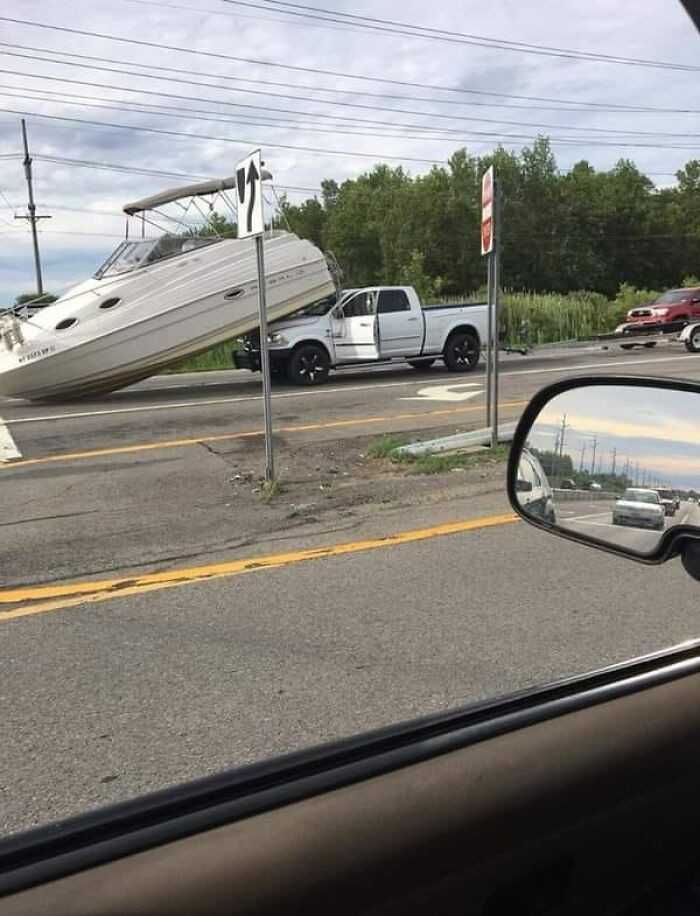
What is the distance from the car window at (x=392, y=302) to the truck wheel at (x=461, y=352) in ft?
4.21

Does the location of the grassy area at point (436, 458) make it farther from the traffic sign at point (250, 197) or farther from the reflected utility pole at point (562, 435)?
the reflected utility pole at point (562, 435)

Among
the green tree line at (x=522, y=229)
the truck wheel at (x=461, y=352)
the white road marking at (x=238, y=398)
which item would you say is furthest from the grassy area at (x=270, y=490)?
the green tree line at (x=522, y=229)

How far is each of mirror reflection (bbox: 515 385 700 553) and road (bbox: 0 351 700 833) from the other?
1.62m

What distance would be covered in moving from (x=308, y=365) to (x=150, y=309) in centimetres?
309

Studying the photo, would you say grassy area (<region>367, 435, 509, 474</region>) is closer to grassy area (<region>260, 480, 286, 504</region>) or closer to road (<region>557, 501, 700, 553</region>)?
grassy area (<region>260, 480, 286, 504</region>)

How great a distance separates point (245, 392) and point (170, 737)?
42.7 ft

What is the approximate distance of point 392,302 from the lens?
1741 centimetres

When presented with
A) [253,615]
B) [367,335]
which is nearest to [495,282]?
[253,615]

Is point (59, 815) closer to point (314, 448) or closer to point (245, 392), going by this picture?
point (314, 448)

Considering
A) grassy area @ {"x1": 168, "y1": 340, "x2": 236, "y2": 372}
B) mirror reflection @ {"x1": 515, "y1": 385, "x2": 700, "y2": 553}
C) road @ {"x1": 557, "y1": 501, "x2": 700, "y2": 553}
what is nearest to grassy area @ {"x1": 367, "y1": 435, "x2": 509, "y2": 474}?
mirror reflection @ {"x1": 515, "y1": 385, "x2": 700, "y2": 553}

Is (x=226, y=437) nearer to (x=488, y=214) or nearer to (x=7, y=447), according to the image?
(x=7, y=447)

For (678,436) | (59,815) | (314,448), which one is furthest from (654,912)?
(314,448)

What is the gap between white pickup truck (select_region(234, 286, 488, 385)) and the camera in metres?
16.4

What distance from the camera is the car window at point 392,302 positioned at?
680 inches
